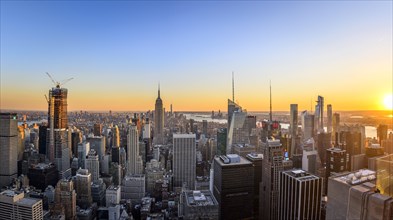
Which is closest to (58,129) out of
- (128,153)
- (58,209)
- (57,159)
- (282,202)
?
(57,159)

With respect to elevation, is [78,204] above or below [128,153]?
below

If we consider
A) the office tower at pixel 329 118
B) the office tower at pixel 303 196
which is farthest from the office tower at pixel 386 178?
the office tower at pixel 329 118

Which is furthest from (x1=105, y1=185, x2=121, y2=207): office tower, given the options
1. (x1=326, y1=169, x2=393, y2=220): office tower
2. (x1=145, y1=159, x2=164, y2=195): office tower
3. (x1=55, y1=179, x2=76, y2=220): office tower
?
(x1=326, y1=169, x2=393, y2=220): office tower

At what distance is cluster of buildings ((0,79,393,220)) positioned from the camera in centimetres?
921

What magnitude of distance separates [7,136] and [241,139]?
699 inches

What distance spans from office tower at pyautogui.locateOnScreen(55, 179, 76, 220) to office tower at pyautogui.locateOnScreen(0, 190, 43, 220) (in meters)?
2.97

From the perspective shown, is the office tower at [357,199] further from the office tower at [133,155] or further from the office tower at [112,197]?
the office tower at [133,155]

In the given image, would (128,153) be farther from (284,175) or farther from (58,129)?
(284,175)

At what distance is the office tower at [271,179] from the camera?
1177 cm

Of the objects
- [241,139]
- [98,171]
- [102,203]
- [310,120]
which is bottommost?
[102,203]

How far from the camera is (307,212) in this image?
9.91 metres

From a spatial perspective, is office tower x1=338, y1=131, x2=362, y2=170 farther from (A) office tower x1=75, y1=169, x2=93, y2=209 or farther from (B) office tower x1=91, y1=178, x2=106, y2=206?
(A) office tower x1=75, y1=169, x2=93, y2=209

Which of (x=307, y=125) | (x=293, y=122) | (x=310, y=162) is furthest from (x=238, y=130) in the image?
(x=310, y=162)

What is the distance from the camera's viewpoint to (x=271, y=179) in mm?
11953
